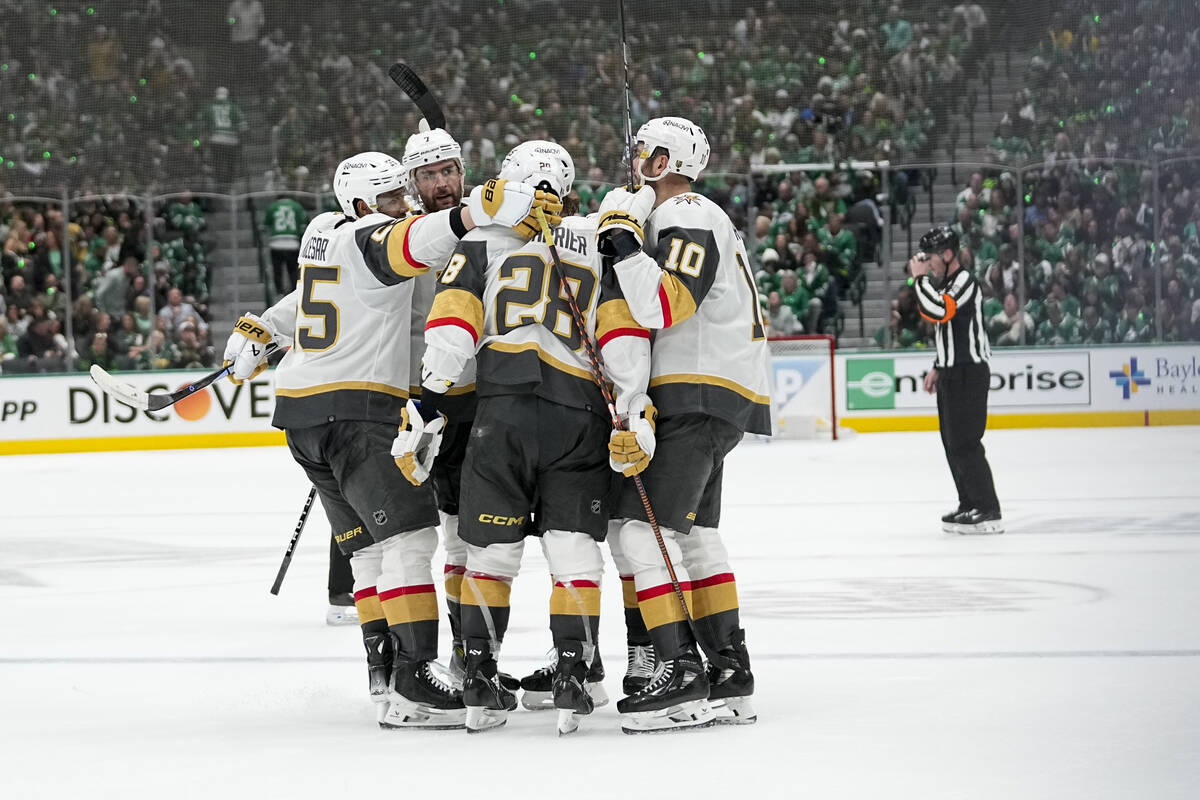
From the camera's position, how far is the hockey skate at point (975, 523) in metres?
6.65

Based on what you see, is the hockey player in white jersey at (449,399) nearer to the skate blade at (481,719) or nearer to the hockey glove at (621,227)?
the skate blade at (481,719)

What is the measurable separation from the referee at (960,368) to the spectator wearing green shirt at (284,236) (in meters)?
6.73

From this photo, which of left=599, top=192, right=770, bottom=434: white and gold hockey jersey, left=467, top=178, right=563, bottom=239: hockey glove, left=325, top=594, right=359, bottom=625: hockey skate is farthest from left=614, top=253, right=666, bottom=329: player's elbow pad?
left=325, top=594, right=359, bottom=625: hockey skate

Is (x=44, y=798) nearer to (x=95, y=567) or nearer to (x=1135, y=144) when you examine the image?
(x=95, y=567)

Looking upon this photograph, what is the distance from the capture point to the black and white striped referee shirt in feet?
22.6

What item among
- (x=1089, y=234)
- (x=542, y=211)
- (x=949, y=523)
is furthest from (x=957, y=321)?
(x=1089, y=234)

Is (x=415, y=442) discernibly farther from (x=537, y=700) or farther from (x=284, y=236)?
(x=284, y=236)

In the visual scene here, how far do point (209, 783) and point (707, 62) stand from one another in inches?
467

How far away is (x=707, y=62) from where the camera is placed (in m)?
14.1

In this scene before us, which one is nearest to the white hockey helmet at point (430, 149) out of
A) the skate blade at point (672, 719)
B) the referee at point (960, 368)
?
the skate blade at point (672, 719)

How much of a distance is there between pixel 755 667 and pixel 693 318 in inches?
40.4

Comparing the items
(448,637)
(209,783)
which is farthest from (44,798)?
(448,637)

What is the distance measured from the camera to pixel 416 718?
11.4 feet

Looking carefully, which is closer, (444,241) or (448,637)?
(444,241)
